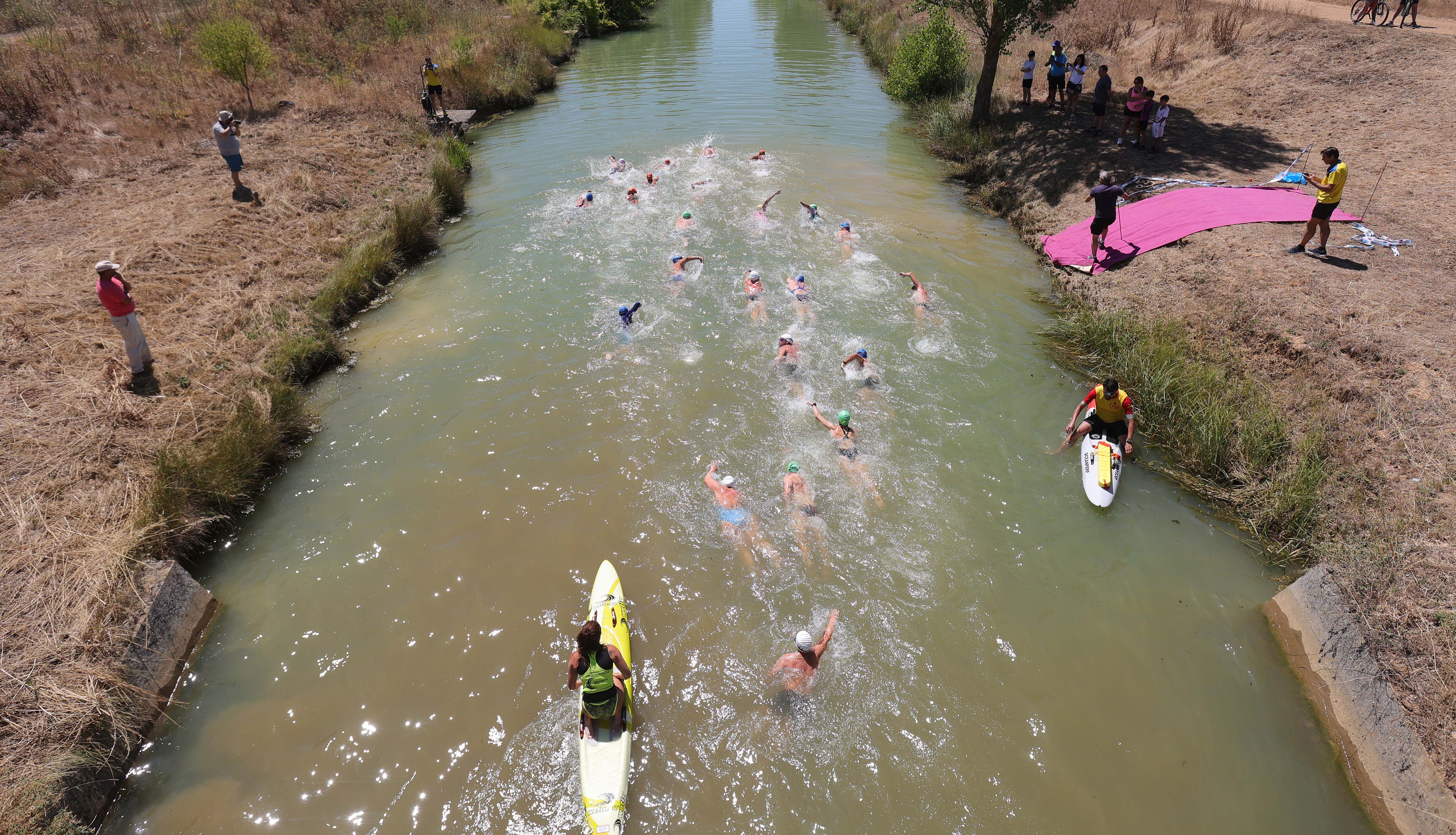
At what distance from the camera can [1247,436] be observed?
8812mm

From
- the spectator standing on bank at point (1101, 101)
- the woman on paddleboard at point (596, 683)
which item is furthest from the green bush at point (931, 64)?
the woman on paddleboard at point (596, 683)

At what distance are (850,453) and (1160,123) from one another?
14496mm

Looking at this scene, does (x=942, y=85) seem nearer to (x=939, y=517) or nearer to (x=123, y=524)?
(x=939, y=517)

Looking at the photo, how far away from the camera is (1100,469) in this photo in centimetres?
902

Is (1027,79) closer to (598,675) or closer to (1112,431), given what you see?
(1112,431)

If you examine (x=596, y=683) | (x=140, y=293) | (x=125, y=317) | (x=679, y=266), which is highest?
(x=125, y=317)

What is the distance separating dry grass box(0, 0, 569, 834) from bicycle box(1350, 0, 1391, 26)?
28035mm

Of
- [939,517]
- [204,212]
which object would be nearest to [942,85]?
[939,517]

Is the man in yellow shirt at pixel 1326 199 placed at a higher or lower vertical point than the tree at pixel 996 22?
lower

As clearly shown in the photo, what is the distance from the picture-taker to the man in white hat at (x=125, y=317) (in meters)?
8.77

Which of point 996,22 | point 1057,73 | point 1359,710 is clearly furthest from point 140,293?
point 1057,73

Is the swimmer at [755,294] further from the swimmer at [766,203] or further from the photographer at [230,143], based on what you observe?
the photographer at [230,143]

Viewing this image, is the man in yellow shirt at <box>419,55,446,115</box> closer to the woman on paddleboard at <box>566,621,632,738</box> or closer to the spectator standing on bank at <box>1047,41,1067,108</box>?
the spectator standing on bank at <box>1047,41,1067,108</box>

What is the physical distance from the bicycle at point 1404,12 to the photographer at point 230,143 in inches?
1248
